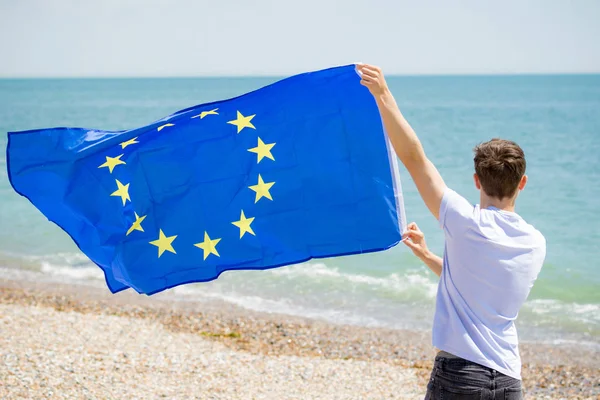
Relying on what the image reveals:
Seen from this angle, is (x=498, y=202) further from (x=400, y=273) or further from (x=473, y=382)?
(x=400, y=273)

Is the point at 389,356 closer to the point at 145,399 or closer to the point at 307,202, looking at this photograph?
the point at 145,399

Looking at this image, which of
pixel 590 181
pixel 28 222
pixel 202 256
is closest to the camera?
pixel 202 256

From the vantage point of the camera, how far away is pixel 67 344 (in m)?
8.80

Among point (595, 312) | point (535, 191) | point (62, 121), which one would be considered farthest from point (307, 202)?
point (62, 121)

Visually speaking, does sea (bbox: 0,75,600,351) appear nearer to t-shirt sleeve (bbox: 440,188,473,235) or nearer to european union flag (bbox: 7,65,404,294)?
european union flag (bbox: 7,65,404,294)

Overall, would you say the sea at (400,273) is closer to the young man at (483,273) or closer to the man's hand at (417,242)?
the man's hand at (417,242)

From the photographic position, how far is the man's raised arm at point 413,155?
3113mm

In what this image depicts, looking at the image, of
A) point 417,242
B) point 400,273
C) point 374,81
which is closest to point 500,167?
point 374,81

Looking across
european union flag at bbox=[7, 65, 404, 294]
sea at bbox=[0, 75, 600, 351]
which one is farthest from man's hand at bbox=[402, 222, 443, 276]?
sea at bbox=[0, 75, 600, 351]

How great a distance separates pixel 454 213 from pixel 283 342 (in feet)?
25.5

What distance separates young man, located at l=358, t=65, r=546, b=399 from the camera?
300 centimetres

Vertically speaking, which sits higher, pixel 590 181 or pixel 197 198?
pixel 197 198

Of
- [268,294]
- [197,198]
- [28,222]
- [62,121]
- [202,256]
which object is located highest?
[197,198]

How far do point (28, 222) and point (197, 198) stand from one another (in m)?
17.4
